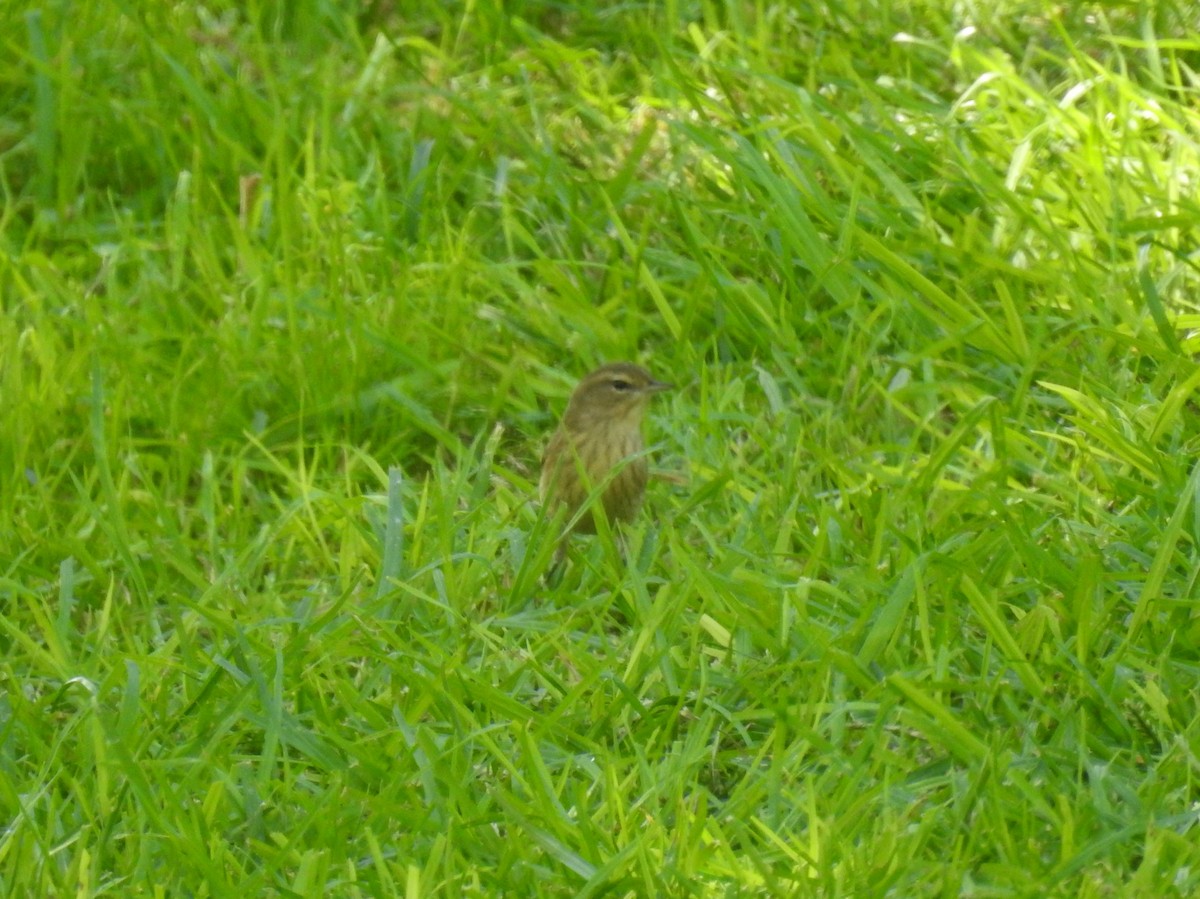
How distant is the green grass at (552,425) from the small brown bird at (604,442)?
0.16 m

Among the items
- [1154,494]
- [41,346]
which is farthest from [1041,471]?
[41,346]

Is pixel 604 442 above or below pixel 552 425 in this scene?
above

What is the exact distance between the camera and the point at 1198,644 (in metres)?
5.21

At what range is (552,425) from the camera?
721 centimetres

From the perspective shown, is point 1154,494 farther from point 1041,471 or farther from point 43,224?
point 43,224

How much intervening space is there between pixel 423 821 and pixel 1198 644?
6.06 ft

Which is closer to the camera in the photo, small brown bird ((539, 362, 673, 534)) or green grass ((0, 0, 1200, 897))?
green grass ((0, 0, 1200, 897))

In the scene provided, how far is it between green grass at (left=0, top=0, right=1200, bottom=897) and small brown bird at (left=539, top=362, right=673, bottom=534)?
16 cm

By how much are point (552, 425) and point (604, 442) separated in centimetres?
65

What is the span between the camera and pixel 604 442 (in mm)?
6578

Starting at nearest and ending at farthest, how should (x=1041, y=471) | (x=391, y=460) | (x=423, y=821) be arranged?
1. (x=423, y=821)
2. (x=1041, y=471)
3. (x=391, y=460)

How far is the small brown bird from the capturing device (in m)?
6.49

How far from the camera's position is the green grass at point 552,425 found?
16.1 ft

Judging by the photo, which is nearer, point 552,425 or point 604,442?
point 604,442
